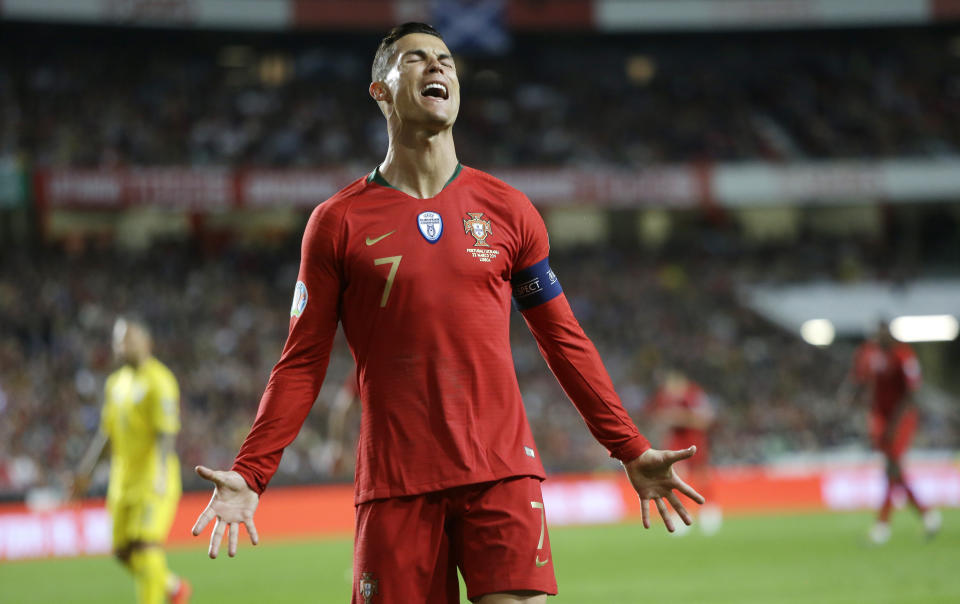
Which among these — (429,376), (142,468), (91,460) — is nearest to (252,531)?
(429,376)

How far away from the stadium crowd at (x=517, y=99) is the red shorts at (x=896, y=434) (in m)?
20.8

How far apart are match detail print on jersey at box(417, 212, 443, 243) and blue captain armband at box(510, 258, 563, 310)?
36 cm

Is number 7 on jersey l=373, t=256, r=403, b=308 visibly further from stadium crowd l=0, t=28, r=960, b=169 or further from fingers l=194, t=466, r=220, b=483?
stadium crowd l=0, t=28, r=960, b=169

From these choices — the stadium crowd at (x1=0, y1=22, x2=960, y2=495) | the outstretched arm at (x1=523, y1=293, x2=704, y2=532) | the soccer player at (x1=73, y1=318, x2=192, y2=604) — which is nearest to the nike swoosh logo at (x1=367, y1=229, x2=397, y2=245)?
the outstretched arm at (x1=523, y1=293, x2=704, y2=532)

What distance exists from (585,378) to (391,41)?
1.30 meters

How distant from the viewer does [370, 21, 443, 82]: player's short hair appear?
3977 millimetres

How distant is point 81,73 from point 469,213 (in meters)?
31.8

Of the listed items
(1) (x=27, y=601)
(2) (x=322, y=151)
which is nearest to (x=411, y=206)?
(1) (x=27, y=601)

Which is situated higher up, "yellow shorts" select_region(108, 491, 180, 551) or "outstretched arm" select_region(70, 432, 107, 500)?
"outstretched arm" select_region(70, 432, 107, 500)

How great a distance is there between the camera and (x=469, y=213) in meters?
3.85

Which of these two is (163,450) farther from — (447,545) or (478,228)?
(478,228)

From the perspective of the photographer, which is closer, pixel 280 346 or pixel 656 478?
pixel 656 478

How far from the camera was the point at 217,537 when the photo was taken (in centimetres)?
353

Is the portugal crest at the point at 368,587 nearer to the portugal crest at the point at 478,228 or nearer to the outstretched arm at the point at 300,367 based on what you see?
the outstretched arm at the point at 300,367
